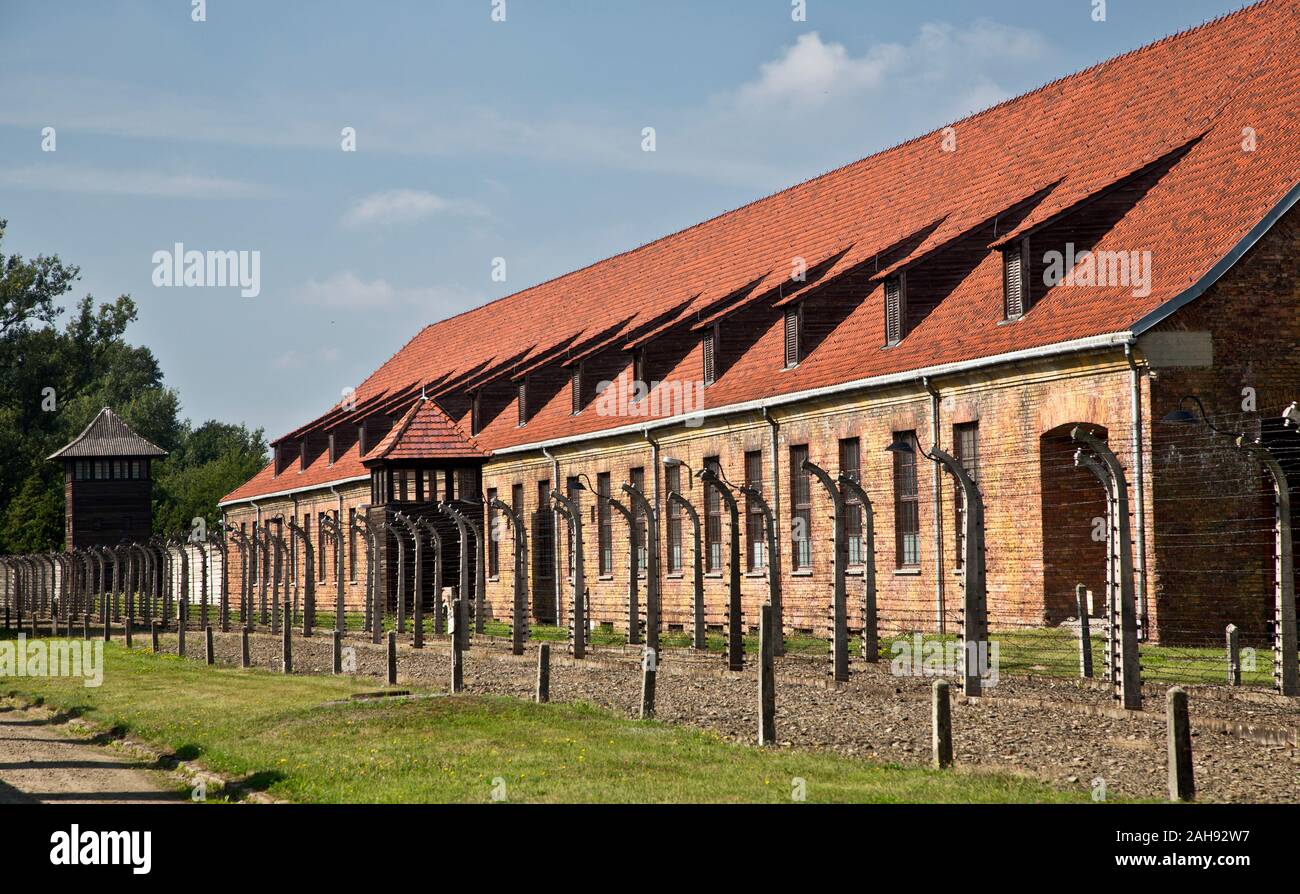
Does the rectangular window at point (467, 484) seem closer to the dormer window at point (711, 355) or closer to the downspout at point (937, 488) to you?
the dormer window at point (711, 355)

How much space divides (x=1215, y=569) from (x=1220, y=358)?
3.09 metres

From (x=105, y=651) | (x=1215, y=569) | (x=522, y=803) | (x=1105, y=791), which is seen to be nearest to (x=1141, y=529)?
(x=1215, y=569)

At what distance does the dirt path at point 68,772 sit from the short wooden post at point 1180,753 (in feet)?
26.5

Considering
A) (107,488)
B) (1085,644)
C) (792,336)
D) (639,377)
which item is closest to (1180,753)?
(1085,644)

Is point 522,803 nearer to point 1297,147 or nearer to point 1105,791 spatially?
point 1105,791

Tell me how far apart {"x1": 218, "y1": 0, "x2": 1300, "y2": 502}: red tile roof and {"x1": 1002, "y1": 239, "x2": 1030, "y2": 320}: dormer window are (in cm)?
36

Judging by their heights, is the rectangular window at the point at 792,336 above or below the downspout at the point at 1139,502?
above

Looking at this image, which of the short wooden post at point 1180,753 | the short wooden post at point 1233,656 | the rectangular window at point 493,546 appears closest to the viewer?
the short wooden post at point 1180,753

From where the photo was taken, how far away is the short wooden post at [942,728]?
15141 millimetres

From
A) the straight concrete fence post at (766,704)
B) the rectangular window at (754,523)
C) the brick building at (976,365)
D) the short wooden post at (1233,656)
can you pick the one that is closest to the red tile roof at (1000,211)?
the brick building at (976,365)

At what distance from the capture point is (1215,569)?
2656 centimetres

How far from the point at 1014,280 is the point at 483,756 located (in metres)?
16.4

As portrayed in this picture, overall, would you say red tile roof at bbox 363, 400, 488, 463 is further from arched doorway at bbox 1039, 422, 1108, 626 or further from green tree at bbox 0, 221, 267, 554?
green tree at bbox 0, 221, 267, 554

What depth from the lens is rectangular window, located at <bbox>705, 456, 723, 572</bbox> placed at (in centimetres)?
4069
